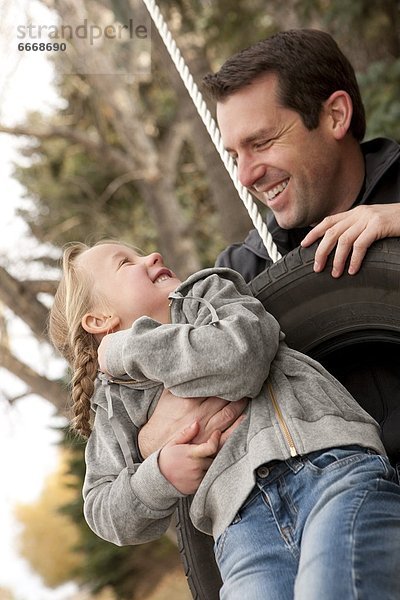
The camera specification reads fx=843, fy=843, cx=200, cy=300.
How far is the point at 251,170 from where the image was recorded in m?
2.52

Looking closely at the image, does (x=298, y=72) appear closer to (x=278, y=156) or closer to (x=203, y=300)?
(x=278, y=156)

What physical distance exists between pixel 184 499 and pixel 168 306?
519 millimetres

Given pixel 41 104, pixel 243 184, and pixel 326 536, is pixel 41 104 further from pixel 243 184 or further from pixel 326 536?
pixel 326 536

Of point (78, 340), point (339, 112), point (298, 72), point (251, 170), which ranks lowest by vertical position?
point (78, 340)

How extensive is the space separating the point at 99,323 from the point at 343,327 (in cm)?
57

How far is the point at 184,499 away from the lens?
2096mm

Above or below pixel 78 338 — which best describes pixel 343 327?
below

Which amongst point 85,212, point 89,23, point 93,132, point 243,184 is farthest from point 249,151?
point 93,132

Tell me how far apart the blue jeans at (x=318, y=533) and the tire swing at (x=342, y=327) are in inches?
14.2

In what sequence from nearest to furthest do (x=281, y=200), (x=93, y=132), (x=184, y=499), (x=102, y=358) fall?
→ (x=102, y=358), (x=184, y=499), (x=281, y=200), (x=93, y=132)

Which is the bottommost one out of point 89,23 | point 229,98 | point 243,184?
point 243,184

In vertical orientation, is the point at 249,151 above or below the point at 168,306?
above

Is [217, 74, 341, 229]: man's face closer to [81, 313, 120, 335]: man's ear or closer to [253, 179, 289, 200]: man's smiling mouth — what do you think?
[253, 179, 289, 200]: man's smiling mouth

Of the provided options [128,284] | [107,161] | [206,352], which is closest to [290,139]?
[128,284]
